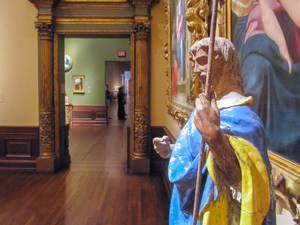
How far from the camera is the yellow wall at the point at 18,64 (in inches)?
235

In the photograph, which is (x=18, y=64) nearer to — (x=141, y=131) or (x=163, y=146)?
(x=141, y=131)

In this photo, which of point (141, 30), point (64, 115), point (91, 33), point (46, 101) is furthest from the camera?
point (64, 115)

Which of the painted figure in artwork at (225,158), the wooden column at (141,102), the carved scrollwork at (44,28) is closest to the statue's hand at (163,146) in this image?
the painted figure in artwork at (225,158)

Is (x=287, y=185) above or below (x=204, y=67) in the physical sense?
below

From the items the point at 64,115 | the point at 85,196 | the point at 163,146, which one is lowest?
the point at 85,196

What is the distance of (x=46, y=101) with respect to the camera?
5.86m

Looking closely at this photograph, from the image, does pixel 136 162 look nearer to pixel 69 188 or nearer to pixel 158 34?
pixel 69 188

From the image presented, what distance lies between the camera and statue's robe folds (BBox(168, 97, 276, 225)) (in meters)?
0.82

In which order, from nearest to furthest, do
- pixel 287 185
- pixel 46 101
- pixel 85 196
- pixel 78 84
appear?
pixel 287 185 < pixel 85 196 < pixel 46 101 < pixel 78 84

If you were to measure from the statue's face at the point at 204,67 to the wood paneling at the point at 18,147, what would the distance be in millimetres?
5509

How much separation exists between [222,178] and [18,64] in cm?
581

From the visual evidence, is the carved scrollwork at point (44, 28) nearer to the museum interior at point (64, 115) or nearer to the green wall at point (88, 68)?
the museum interior at point (64, 115)

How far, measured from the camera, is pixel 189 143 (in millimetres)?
997

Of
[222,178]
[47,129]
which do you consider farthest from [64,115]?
[222,178]
